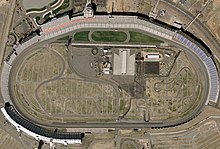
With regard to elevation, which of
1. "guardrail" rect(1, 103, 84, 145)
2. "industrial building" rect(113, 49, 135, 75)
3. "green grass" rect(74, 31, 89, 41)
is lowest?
"guardrail" rect(1, 103, 84, 145)

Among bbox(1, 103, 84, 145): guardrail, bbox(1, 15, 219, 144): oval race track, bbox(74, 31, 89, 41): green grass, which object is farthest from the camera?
bbox(74, 31, 89, 41): green grass

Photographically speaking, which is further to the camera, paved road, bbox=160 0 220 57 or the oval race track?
paved road, bbox=160 0 220 57

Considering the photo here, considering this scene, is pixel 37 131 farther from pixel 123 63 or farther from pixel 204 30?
pixel 204 30

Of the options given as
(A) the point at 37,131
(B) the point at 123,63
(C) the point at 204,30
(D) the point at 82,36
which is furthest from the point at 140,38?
(A) the point at 37,131

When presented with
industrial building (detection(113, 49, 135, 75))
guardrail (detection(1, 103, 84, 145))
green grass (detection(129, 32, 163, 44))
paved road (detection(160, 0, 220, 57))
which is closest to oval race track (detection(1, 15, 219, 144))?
guardrail (detection(1, 103, 84, 145))

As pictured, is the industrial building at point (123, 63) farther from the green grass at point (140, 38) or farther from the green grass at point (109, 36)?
the green grass at point (140, 38)

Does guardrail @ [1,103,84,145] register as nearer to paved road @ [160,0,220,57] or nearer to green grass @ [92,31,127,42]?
green grass @ [92,31,127,42]

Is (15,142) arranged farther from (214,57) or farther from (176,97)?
(214,57)
